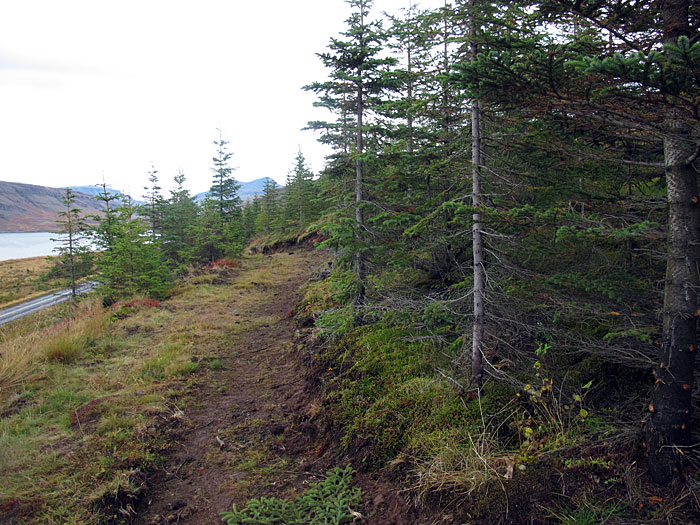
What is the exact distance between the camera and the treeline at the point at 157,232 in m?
15.0

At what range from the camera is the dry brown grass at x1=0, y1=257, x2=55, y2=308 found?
30.8 m

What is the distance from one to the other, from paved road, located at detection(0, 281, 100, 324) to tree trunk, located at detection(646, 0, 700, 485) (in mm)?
25846

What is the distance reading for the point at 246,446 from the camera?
5332 mm

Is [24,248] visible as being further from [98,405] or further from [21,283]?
[98,405]

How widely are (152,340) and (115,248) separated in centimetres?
676

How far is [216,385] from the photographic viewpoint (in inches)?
292

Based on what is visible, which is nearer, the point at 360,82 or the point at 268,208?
the point at 360,82

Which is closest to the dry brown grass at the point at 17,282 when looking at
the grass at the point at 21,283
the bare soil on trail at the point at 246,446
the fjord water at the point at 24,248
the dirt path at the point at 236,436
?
the grass at the point at 21,283

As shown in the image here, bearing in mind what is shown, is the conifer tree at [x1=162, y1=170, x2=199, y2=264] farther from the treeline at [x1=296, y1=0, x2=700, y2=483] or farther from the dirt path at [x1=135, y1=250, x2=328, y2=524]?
the treeline at [x1=296, y1=0, x2=700, y2=483]

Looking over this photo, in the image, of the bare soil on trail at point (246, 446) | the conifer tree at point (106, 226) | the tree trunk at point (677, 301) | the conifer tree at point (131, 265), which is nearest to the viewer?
the tree trunk at point (677, 301)

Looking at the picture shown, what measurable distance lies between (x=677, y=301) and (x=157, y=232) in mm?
25869

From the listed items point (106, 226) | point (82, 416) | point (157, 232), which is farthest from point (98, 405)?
point (157, 232)

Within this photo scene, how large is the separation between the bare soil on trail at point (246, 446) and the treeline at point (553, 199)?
1.80m

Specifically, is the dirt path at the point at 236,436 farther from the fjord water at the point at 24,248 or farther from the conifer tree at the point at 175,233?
the fjord water at the point at 24,248
